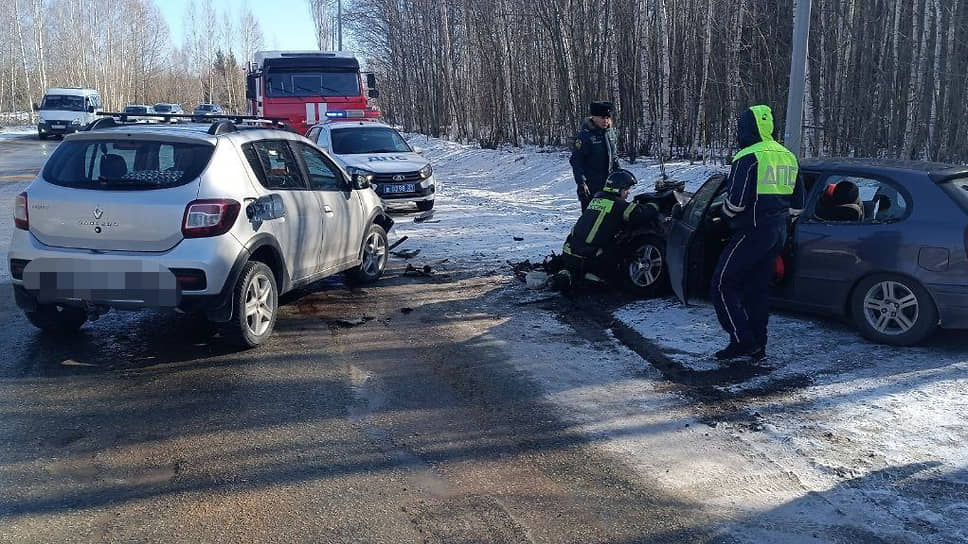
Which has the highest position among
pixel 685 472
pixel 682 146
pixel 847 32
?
pixel 847 32

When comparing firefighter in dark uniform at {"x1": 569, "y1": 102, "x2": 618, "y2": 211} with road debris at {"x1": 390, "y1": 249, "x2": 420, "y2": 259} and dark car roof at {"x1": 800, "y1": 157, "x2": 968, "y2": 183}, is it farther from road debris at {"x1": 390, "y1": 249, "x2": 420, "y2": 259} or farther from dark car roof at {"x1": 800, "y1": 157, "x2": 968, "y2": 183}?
dark car roof at {"x1": 800, "y1": 157, "x2": 968, "y2": 183}

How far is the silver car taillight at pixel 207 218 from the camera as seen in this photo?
5.70 metres

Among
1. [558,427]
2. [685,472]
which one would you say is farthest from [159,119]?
[685,472]

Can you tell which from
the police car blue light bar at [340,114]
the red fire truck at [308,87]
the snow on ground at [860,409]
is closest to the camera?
the snow on ground at [860,409]

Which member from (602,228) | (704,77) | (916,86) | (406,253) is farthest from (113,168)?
(704,77)

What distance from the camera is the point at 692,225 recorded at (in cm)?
676

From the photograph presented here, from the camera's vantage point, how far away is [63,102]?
131 ft

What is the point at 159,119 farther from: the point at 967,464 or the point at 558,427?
the point at 967,464

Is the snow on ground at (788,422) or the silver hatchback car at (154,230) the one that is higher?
the silver hatchback car at (154,230)

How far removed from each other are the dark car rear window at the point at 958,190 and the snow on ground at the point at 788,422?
1.12 metres

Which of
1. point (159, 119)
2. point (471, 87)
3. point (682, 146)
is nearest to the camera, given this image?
point (159, 119)

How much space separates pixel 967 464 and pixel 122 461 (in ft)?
15.0

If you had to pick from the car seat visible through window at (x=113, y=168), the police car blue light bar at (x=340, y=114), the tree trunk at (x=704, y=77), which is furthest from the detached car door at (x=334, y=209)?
the tree trunk at (x=704, y=77)

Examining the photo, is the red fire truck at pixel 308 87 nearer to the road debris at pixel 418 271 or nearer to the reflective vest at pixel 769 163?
the road debris at pixel 418 271
